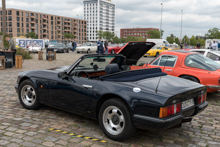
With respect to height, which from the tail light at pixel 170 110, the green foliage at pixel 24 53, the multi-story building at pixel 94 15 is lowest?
the tail light at pixel 170 110

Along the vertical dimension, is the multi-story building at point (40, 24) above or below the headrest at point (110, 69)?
above

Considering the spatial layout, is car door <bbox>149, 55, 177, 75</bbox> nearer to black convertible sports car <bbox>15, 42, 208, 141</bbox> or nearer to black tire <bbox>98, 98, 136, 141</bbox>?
black convertible sports car <bbox>15, 42, 208, 141</bbox>

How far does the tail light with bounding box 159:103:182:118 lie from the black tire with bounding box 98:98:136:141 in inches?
20.6

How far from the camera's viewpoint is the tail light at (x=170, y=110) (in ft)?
11.2

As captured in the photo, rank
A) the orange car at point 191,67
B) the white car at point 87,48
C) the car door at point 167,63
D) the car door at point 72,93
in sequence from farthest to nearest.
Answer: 1. the white car at point 87,48
2. the car door at point 167,63
3. the orange car at point 191,67
4. the car door at point 72,93

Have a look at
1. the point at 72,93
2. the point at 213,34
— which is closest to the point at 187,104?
the point at 72,93

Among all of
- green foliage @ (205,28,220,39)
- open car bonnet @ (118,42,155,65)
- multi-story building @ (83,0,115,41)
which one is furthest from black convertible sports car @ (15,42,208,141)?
multi-story building @ (83,0,115,41)

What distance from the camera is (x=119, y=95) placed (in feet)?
12.3

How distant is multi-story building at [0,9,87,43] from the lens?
372 feet

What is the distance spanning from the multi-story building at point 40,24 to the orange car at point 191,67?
99.8 m

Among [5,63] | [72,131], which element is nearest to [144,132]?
[72,131]

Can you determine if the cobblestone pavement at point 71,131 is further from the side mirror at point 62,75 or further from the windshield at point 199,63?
the windshield at point 199,63

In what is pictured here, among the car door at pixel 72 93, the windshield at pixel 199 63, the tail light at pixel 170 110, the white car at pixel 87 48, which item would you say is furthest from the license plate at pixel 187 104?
the white car at pixel 87 48

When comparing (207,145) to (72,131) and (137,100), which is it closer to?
(137,100)
